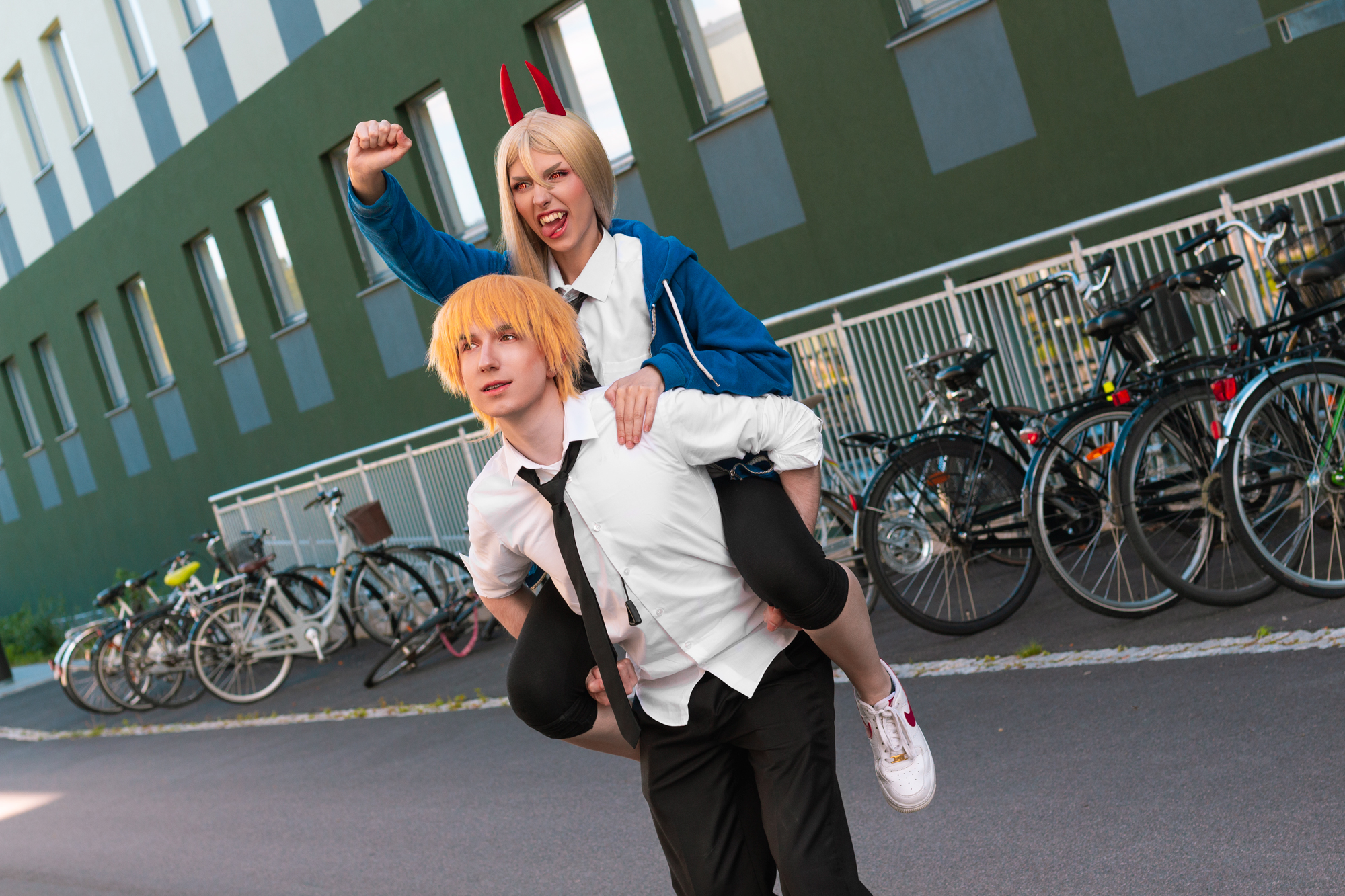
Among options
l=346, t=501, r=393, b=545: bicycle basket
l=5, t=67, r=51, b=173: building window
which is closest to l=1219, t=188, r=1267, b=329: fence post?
l=346, t=501, r=393, b=545: bicycle basket

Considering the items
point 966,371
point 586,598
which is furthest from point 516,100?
point 966,371

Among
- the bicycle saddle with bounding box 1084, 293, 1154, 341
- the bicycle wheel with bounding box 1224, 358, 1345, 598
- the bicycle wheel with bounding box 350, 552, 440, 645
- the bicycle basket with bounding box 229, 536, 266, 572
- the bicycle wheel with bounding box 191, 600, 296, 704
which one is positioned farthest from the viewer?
the bicycle basket with bounding box 229, 536, 266, 572

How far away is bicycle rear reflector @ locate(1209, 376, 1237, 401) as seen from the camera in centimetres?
480

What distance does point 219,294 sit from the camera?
1858 centimetres

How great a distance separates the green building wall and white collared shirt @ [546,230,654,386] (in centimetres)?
594

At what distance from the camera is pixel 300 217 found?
16016 millimetres

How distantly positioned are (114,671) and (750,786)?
10.9 meters

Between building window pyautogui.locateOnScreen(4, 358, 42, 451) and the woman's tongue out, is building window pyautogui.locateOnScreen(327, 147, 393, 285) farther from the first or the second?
the woman's tongue out

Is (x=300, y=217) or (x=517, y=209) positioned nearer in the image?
(x=517, y=209)

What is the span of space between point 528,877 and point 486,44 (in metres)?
10.3

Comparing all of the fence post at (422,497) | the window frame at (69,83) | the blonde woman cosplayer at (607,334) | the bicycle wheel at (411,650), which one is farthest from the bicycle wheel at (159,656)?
the window frame at (69,83)

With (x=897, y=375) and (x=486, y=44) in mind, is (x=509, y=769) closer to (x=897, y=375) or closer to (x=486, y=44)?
(x=897, y=375)

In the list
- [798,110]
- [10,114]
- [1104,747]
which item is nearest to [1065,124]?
[798,110]

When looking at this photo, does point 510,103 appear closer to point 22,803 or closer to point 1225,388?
point 1225,388
